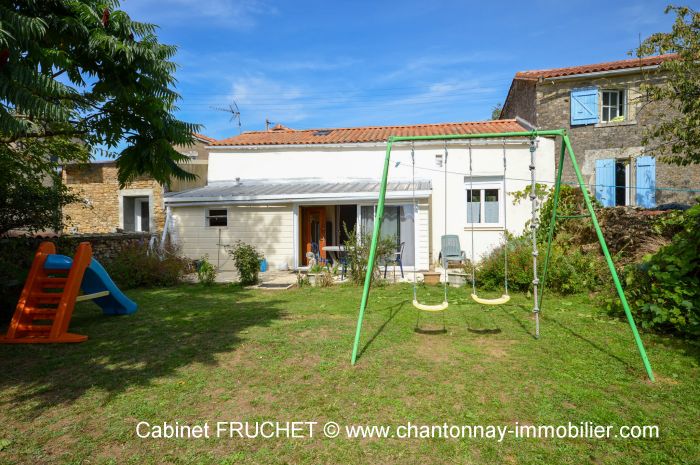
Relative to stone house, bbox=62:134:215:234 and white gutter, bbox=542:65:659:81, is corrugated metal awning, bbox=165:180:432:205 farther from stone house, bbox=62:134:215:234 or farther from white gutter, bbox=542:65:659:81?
white gutter, bbox=542:65:659:81

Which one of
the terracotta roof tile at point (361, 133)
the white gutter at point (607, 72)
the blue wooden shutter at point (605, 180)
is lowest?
the blue wooden shutter at point (605, 180)

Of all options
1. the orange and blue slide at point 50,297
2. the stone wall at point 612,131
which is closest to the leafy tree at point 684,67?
the stone wall at point 612,131

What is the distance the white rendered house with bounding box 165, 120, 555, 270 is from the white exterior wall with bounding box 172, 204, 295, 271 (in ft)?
0.11

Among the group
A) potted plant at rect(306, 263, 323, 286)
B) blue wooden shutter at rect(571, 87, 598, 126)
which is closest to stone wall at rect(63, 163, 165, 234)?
potted plant at rect(306, 263, 323, 286)

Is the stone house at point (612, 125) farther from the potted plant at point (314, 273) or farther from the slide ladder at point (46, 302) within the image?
the slide ladder at point (46, 302)

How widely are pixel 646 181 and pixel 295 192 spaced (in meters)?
11.2

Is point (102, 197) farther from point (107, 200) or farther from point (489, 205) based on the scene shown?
point (489, 205)

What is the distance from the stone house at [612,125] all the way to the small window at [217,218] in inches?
448

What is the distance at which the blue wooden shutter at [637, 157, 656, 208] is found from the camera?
12984 millimetres

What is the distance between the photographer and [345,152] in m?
14.7

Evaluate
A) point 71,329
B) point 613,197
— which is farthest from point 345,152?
point 71,329

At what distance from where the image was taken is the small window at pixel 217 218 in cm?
1370

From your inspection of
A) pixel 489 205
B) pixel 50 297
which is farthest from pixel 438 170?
pixel 50 297

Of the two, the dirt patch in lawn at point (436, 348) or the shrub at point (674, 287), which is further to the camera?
the shrub at point (674, 287)
